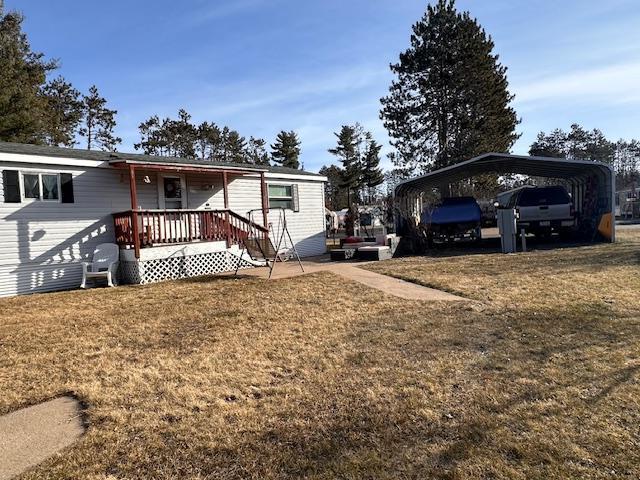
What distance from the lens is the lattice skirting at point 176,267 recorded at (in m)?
10.6

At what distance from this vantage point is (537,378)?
3.84 meters

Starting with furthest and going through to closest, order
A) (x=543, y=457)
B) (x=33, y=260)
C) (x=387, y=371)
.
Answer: (x=33, y=260), (x=387, y=371), (x=543, y=457)

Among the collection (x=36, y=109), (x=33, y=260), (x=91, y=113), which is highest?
(x=91, y=113)

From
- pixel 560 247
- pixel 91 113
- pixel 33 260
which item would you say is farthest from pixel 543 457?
pixel 91 113

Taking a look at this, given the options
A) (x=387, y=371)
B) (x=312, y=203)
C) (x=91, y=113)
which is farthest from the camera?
(x=91, y=113)

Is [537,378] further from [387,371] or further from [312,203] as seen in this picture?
[312,203]

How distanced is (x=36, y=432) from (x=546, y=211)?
51.9 ft

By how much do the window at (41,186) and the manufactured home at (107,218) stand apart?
0.06 feet

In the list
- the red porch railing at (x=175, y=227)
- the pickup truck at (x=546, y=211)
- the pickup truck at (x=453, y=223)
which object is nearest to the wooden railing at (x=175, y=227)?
the red porch railing at (x=175, y=227)

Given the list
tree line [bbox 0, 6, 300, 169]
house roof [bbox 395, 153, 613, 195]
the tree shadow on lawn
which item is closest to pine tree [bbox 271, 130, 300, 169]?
tree line [bbox 0, 6, 300, 169]

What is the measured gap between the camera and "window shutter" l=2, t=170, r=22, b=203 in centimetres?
964

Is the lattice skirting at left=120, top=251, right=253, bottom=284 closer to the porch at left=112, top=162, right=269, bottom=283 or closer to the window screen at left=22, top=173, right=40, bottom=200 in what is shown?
the porch at left=112, top=162, right=269, bottom=283

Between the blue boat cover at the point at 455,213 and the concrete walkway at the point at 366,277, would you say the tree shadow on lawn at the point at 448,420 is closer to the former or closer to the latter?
the concrete walkway at the point at 366,277

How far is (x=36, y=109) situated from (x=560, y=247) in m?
25.9
